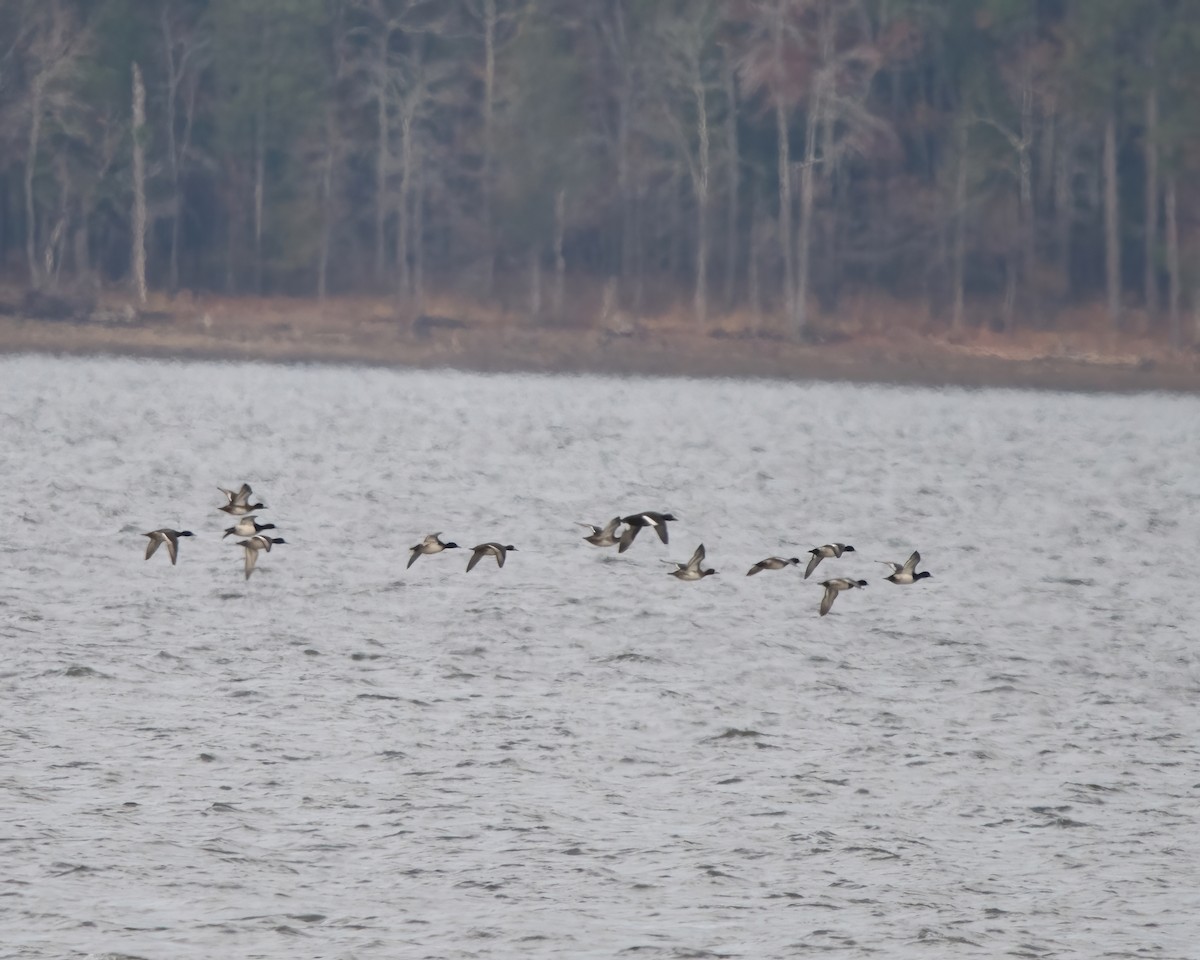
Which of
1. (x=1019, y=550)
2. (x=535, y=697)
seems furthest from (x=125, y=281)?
(x=535, y=697)

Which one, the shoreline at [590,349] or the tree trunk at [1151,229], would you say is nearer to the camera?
the shoreline at [590,349]

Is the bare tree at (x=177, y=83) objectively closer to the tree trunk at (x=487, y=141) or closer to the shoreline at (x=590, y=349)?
the shoreline at (x=590, y=349)

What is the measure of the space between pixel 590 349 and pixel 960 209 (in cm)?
1304

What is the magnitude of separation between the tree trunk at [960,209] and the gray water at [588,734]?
3220 cm

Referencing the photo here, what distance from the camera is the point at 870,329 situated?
7244cm

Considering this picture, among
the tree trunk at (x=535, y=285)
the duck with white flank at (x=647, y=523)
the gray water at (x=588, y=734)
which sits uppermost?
the tree trunk at (x=535, y=285)

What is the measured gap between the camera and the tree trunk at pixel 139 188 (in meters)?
73.9

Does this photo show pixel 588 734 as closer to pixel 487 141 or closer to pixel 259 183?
pixel 487 141

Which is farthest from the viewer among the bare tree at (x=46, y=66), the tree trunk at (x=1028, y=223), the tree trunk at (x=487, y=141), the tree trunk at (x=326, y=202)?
the tree trunk at (x=487, y=141)

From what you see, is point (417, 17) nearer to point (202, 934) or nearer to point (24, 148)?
point (24, 148)

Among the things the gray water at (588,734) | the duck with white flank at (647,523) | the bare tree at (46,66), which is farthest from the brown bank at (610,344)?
the duck with white flank at (647,523)

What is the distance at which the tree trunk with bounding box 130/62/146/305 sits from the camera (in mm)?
73938

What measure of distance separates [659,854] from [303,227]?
63.9 m

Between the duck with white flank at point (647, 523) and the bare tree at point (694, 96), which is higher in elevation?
the bare tree at point (694, 96)
